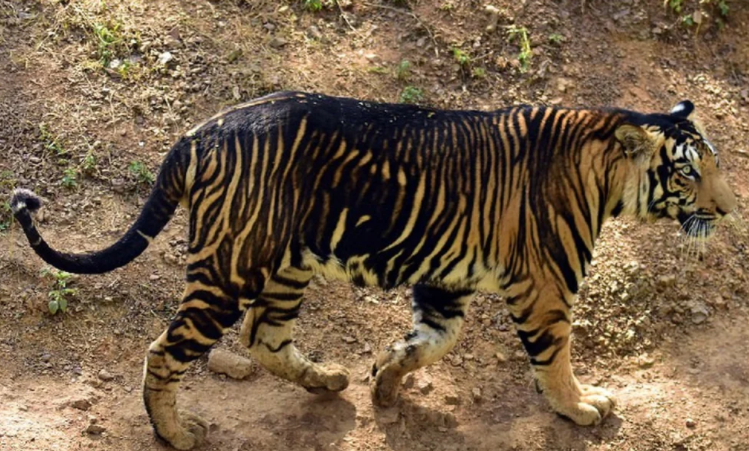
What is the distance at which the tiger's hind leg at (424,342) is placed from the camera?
581 cm

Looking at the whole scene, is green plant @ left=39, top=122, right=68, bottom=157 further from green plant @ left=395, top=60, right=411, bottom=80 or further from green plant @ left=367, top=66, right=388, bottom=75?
green plant @ left=395, top=60, right=411, bottom=80

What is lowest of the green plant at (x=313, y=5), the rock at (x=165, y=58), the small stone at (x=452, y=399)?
the small stone at (x=452, y=399)

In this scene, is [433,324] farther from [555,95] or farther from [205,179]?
[555,95]

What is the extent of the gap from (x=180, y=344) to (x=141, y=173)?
6.77 feet

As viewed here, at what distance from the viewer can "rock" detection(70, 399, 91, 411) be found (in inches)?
219

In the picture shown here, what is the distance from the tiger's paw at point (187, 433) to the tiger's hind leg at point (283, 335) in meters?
0.54

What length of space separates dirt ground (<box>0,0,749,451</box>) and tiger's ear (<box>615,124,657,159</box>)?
1428 mm

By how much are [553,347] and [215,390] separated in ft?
6.51

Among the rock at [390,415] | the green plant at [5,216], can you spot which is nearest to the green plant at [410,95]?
the rock at [390,415]

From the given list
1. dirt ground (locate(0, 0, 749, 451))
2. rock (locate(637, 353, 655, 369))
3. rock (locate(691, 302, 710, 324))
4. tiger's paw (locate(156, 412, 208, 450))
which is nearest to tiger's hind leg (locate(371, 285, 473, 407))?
dirt ground (locate(0, 0, 749, 451))

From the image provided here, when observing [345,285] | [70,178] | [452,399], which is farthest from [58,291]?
[452,399]

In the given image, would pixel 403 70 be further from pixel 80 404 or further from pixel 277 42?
pixel 80 404

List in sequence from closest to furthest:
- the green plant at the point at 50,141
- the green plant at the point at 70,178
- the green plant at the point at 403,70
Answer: the green plant at the point at 70,178
the green plant at the point at 50,141
the green plant at the point at 403,70

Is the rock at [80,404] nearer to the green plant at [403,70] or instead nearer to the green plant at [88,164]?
the green plant at [88,164]
